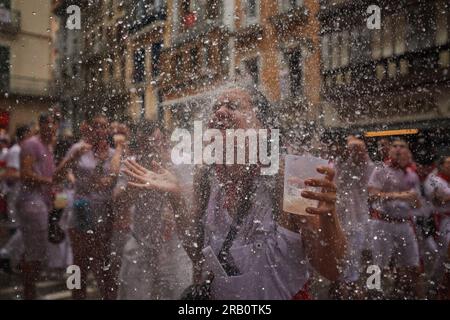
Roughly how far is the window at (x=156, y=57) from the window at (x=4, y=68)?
0.54 m

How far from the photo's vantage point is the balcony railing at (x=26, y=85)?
159 cm

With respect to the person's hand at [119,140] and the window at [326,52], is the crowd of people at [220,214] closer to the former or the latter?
the person's hand at [119,140]

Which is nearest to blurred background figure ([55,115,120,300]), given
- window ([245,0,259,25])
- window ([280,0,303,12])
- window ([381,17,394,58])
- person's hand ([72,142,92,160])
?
person's hand ([72,142,92,160])

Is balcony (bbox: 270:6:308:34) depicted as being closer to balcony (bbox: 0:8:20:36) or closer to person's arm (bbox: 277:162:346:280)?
person's arm (bbox: 277:162:346:280)

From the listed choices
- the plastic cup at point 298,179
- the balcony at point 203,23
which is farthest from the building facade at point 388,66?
the balcony at point 203,23

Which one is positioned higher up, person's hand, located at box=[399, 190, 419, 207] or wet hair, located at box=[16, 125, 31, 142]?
wet hair, located at box=[16, 125, 31, 142]

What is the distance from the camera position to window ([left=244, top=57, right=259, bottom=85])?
160 cm

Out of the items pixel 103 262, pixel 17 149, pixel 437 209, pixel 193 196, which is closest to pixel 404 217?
pixel 437 209

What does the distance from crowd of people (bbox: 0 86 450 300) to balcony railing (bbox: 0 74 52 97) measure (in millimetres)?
103

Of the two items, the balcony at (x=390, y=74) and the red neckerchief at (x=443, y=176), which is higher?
the balcony at (x=390, y=74)

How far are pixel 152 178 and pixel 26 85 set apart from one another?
59 cm

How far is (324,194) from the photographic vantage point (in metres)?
1.45

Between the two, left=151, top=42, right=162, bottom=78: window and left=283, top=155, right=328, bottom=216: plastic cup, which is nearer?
left=283, top=155, right=328, bottom=216: plastic cup
